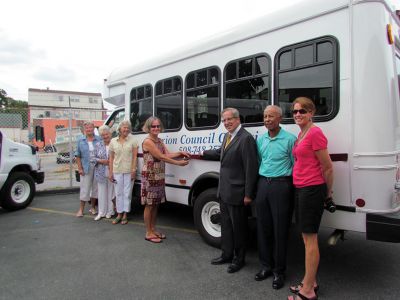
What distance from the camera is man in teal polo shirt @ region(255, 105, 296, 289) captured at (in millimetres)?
3365

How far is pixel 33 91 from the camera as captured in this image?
224ft

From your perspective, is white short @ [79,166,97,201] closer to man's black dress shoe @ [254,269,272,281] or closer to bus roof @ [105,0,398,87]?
bus roof @ [105,0,398,87]

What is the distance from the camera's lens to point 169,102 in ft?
17.6

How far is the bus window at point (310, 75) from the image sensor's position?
336 cm

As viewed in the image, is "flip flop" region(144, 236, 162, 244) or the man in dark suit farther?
"flip flop" region(144, 236, 162, 244)

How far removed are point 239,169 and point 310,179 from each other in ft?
2.93

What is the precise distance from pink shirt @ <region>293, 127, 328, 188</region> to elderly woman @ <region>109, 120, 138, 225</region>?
3217 millimetres

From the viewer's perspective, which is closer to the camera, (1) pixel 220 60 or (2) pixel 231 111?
(2) pixel 231 111

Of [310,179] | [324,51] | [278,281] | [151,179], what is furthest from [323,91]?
[151,179]

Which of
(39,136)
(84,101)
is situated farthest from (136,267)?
(84,101)

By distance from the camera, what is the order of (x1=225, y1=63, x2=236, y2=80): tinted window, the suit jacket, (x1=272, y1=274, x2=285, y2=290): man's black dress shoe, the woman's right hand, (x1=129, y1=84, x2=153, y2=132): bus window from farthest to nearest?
(x1=129, y1=84, x2=153, y2=132): bus window < the woman's right hand < (x1=225, y1=63, x2=236, y2=80): tinted window < the suit jacket < (x1=272, y1=274, x2=285, y2=290): man's black dress shoe

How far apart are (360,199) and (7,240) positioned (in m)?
4.86

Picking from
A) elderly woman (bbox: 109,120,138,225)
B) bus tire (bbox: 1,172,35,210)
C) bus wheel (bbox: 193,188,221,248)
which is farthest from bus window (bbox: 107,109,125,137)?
bus wheel (bbox: 193,188,221,248)

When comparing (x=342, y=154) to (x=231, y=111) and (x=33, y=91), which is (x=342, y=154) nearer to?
(x=231, y=111)
